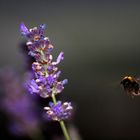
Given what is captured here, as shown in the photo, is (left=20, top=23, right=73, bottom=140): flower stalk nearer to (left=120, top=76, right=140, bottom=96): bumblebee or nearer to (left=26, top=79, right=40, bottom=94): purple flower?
(left=26, top=79, right=40, bottom=94): purple flower

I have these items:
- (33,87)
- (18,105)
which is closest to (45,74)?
(33,87)

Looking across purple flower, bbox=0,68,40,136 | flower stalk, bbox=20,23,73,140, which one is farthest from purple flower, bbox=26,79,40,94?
purple flower, bbox=0,68,40,136

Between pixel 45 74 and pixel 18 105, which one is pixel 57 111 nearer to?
pixel 45 74

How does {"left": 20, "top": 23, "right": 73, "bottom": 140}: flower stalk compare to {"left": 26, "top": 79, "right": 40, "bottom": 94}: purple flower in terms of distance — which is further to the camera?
{"left": 26, "top": 79, "right": 40, "bottom": 94}: purple flower

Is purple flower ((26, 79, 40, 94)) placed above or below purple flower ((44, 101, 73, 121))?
above

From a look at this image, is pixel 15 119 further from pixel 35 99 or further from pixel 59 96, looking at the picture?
pixel 59 96

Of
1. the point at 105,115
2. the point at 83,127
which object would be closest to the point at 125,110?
A: the point at 105,115

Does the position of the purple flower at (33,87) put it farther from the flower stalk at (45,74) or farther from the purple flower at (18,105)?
the purple flower at (18,105)

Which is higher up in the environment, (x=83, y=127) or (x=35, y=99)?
(x=83, y=127)

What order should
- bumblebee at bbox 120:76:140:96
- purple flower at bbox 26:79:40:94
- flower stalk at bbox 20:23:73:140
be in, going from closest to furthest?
1. flower stalk at bbox 20:23:73:140
2. purple flower at bbox 26:79:40:94
3. bumblebee at bbox 120:76:140:96
